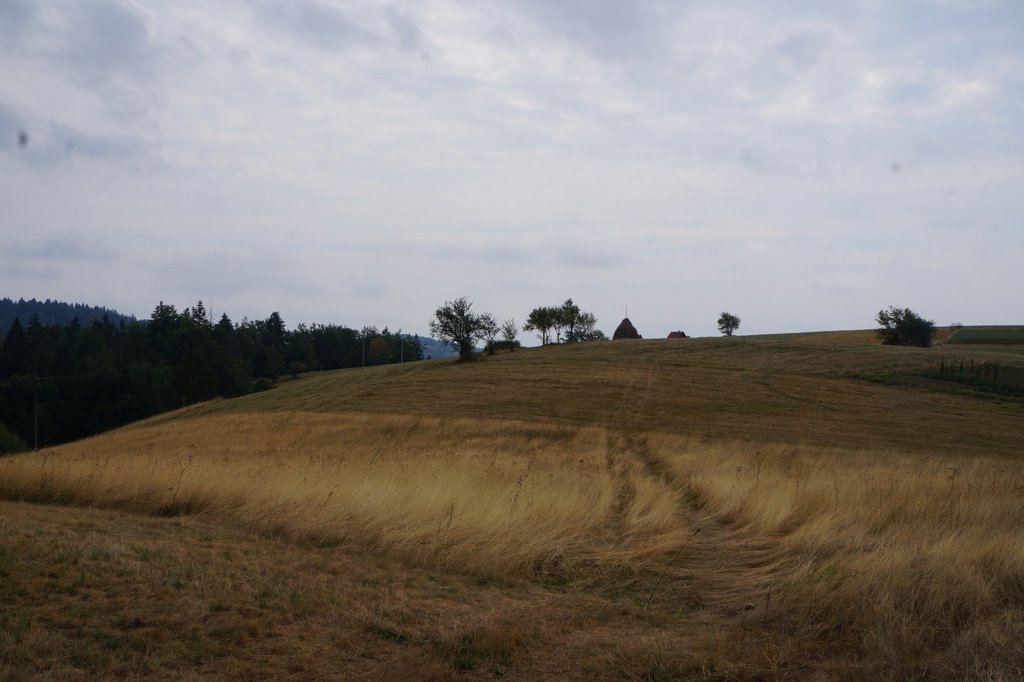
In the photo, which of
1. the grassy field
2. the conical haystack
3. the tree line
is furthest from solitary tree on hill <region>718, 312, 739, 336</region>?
the grassy field

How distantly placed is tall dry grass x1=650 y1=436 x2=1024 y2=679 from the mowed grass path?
20239mm

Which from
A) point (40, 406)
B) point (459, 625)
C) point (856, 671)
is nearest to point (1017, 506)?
point (856, 671)

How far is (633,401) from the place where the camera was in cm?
4306

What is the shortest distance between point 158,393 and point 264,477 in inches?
3349

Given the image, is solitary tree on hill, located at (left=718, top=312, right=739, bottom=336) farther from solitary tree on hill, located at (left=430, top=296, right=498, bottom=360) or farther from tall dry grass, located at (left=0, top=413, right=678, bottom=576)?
tall dry grass, located at (left=0, top=413, right=678, bottom=576)

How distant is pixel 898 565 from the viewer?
235 inches

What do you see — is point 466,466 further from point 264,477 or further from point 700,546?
point 700,546

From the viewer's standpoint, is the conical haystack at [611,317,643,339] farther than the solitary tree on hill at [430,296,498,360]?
Yes

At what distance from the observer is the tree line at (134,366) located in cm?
8194

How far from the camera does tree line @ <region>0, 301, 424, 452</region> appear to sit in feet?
269

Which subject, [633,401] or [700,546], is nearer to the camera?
[700,546]

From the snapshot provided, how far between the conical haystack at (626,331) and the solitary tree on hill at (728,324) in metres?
25.8

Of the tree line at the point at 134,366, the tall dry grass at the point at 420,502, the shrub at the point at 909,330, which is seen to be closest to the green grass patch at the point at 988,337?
the shrub at the point at 909,330

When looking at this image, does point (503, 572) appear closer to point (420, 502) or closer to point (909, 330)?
point (420, 502)
